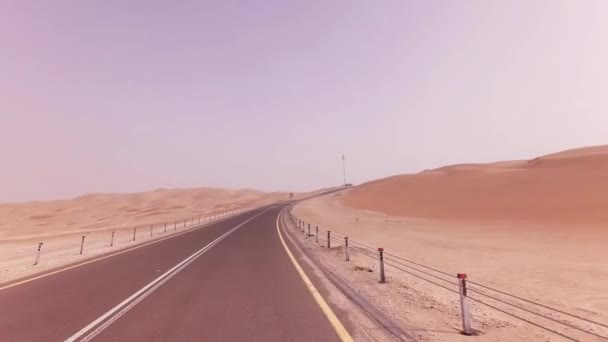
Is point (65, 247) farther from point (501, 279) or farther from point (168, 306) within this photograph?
point (501, 279)

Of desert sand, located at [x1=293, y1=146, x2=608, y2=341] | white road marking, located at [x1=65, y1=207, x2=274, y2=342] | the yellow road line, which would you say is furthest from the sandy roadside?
white road marking, located at [x1=65, y1=207, x2=274, y2=342]

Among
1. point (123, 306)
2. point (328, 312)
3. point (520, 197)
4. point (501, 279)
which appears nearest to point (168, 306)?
point (123, 306)

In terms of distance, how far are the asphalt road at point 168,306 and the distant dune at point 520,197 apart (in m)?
26.2

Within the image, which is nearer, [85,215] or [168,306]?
[168,306]

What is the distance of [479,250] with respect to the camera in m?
18.7

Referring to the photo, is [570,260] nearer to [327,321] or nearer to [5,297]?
[327,321]

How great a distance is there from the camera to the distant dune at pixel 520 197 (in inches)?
1211

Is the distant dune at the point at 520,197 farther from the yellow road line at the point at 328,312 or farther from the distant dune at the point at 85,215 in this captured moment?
the distant dune at the point at 85,215

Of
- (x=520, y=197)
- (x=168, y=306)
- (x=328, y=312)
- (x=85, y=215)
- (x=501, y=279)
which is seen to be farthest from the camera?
(x=85, y=215)

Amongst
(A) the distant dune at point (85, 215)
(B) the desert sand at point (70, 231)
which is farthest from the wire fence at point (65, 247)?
(A) the distant dune at point (85, 215)

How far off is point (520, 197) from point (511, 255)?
26994 mm

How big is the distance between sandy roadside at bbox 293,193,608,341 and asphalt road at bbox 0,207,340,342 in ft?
6.59

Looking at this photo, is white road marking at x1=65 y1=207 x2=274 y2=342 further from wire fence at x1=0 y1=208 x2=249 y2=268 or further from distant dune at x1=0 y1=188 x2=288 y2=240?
distant dune at x1=0 y1=188 x2=288 y2=240

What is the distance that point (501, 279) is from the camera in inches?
464
